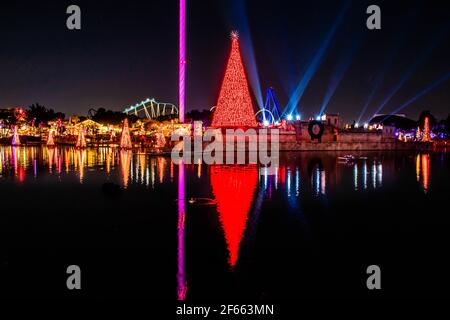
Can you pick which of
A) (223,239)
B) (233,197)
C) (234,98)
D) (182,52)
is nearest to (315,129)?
(234,98)

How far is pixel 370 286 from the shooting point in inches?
281

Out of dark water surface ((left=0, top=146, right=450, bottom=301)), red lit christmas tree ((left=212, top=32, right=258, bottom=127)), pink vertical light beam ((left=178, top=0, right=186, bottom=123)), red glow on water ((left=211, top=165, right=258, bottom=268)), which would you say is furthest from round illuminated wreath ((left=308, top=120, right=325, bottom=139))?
dark water surface ((left=0, top=146, right=450, bottom=301))

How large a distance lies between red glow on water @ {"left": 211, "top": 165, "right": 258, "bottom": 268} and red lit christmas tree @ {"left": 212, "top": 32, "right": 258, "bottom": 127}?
52.5 ft

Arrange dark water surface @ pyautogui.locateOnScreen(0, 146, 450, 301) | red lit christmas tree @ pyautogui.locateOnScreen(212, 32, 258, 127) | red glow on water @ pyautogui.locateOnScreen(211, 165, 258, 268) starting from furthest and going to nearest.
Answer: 1. red lit christmas tree @ pyautogui.locateOnScreen(212, 32, 258, 127)
2. red glow on water @ pyautogui.locateOnScreen(211, 165, 258, 268)
3. dark water surface @ pyautogui.locateOnScreen(0, 146, 450, 301)

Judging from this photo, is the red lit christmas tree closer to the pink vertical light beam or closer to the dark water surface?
the pink vertical light beam

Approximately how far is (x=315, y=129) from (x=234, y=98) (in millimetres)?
9531

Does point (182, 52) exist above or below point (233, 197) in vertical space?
above

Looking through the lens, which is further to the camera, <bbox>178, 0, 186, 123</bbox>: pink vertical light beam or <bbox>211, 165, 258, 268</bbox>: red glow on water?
<bbox>178, 0, 186, 123</bbox>: pink vertical light beam

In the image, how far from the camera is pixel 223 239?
369 inches

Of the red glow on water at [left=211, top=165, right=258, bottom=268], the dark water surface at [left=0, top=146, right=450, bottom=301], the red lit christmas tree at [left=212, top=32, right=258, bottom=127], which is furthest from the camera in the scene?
the red lit christmas tree at [left=212, top=32, right=258, bottom=127]

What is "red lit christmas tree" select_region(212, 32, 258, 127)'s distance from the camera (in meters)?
39.7

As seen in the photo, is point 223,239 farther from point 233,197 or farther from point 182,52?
point 182,52

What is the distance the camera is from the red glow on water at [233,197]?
9.61 m

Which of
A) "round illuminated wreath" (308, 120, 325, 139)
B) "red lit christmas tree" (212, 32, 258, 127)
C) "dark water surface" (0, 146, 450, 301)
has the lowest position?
"dark water surface" (0, 146, 450, 301)
